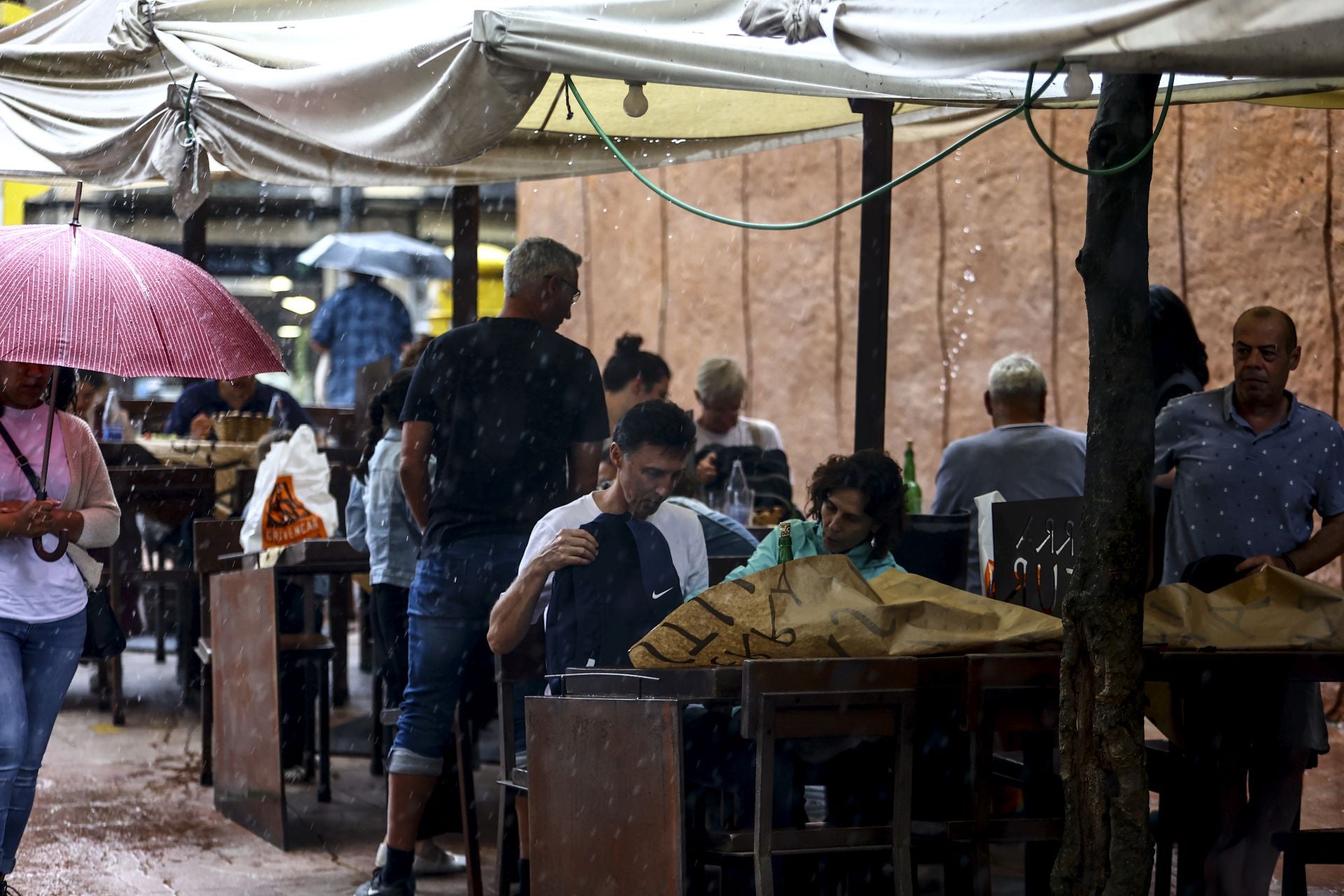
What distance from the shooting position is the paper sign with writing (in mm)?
4684

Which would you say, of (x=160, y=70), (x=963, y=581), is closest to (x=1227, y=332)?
(x=963, y=581)

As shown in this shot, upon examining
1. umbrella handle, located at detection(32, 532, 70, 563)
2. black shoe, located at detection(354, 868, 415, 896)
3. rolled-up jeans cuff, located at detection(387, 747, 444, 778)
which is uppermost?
umbrella handle, located at detection(32, 532, 70, 563)

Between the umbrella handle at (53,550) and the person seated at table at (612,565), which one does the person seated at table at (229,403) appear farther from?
the person seated at table at (612,565)

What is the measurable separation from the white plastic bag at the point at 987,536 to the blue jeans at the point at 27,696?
270 centimetres

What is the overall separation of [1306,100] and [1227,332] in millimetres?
2520

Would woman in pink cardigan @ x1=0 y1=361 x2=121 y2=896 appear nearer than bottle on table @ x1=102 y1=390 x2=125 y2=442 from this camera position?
Yes

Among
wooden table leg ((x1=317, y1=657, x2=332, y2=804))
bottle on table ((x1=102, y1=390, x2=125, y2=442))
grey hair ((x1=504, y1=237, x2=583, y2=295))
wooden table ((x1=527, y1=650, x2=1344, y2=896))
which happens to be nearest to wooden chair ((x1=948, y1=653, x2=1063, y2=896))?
wooden table ((x1=527, y1=650, x2=1344, y2=896))

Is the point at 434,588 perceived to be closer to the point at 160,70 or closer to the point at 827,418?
the point at 160,70

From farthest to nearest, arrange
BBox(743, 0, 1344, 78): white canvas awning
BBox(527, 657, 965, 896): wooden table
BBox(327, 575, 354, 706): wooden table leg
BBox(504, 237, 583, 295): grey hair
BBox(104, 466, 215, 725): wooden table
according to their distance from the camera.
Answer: BBox(327, 575, 354, 706): wooden table leg < BBox(104, 466, 215, 725): wooden table < BBox(504, 237, 583, 295): grey hair < BBox(527, 657, 965, 896): wooden table < BBox(743, 0, 1344, 78): white canvas awning

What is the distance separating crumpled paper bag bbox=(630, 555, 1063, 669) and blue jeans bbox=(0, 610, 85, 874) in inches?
75.6

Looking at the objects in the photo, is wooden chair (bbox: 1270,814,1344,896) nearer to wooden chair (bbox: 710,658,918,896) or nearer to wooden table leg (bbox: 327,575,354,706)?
wooden chair (bbox: 710,658,918,896)

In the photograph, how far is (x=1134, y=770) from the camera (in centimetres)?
366

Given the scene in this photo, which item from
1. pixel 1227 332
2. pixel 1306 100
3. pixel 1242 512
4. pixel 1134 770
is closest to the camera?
pixel 1134 770

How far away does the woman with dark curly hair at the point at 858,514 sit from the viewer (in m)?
4.84
